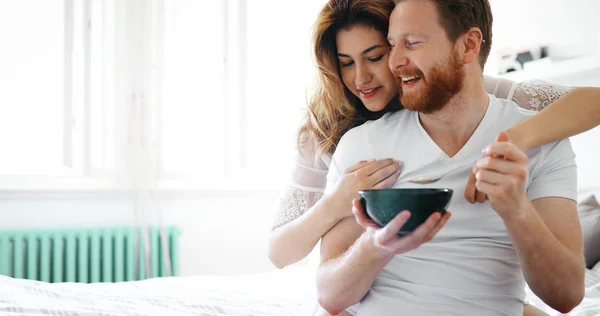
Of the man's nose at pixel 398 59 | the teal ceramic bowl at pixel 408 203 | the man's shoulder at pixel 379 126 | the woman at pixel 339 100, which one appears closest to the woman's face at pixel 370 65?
the woman at pixel 339 100

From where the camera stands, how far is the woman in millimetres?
1473

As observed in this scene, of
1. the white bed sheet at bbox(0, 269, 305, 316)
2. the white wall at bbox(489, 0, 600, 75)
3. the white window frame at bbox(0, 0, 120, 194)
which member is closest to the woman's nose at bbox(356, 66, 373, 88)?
the white bed sheet at bbox(0, 269, 305, 316)

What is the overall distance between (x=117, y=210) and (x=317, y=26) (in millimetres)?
2171

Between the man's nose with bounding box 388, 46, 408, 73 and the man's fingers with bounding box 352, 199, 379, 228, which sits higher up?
the man's nose with bounding box 388, 46, 408, 73

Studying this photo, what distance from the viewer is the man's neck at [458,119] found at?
4.49 ft

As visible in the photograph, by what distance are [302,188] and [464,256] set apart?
64 cm

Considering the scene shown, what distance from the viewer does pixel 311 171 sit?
1757 millimetres

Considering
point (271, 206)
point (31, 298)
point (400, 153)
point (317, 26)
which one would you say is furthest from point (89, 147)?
point (400, 153)

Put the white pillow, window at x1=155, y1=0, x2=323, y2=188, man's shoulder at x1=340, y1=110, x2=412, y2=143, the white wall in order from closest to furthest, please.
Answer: man's shoulder at x1=340, y1=110, x2=412, y2=143, the white pillow, the white wall, window at x1=155, y1=0, x2=323, y2=188

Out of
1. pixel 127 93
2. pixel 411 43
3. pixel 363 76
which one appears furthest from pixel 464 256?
pixel 127 93

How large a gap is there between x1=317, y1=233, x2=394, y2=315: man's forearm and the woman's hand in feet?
0.48

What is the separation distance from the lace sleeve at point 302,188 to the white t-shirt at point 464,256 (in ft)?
1.45

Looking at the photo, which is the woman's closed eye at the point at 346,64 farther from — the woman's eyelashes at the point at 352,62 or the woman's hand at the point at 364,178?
the woman's hand at the point at 364,178

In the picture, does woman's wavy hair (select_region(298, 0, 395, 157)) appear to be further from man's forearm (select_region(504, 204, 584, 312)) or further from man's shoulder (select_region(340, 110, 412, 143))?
man's forearm (select_region(504, 204, 584, 312))
